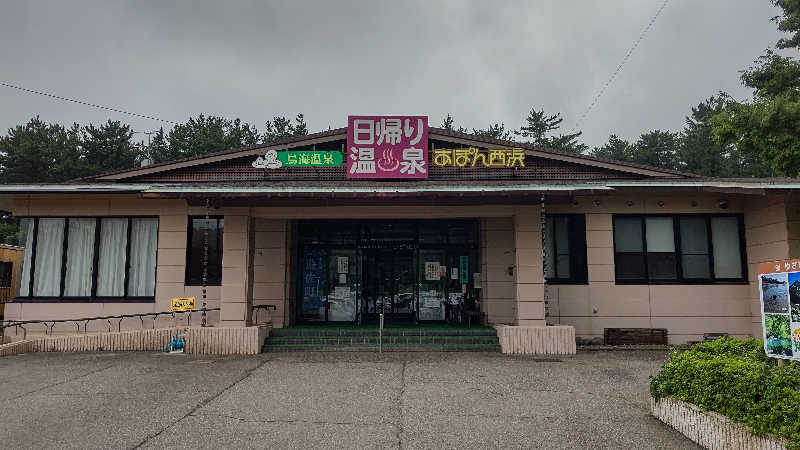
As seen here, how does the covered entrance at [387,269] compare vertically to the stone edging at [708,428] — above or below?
above

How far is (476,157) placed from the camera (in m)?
14.2

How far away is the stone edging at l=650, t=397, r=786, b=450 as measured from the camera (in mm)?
5203

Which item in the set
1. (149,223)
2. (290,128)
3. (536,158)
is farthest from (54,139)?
(536,158)

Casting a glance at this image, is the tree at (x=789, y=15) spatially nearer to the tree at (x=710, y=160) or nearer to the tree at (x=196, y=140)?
the tree at (x=710, y=160)

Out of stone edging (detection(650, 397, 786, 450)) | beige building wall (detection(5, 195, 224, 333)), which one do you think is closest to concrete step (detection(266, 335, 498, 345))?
beige building wall (detection(5, 195, 224, 333))

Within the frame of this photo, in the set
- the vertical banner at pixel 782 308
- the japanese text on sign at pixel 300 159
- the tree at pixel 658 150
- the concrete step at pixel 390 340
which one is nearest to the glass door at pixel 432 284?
the concrete step at pixel 390 340

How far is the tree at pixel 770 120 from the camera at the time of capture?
16.0m

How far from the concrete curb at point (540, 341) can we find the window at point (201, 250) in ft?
25.5

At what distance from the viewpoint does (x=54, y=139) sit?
39000 millimetres

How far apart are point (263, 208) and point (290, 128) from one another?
2957 centimetres

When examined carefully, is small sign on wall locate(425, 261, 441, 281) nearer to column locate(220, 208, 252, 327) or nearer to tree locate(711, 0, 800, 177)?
column locate(220, 208, 252, 327)

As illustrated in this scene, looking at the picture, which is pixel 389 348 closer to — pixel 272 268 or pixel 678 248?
pixel 272 268

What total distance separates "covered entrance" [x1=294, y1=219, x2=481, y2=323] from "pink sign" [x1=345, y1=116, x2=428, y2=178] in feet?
8.08

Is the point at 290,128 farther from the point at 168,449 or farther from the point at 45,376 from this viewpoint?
the point at 168,449
